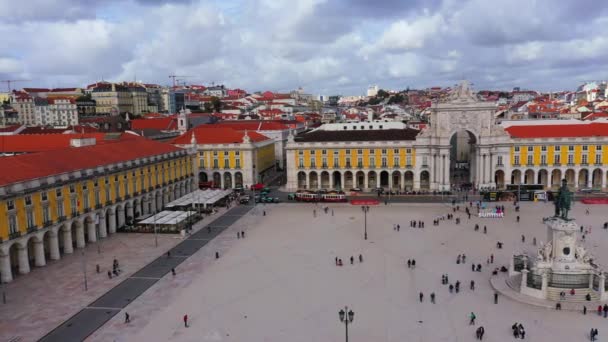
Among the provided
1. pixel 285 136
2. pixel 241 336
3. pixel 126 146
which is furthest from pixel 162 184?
pixel 285 136

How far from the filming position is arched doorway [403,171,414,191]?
231ft

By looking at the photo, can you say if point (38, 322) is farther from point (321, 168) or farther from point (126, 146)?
point (321, 168)

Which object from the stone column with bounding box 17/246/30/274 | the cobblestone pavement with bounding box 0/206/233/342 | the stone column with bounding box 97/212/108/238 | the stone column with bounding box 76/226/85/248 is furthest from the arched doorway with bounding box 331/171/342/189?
the stone column with bounding box 17/246/30/274

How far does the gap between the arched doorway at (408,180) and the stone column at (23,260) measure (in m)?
48.0

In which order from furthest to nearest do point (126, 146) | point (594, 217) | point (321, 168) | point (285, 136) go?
1. point (285, 136)
2. point (321, 168)
3. point (126, 146)
4. point (594, 217)

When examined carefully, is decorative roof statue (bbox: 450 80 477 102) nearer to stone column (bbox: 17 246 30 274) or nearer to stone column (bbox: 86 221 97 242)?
stone column (bbox: 86 221 97 242)

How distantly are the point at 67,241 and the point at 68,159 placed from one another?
8216 mm

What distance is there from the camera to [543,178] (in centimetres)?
6962

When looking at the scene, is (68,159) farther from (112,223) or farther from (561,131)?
(561,131)

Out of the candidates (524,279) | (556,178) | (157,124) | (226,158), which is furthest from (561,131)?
(157,124)

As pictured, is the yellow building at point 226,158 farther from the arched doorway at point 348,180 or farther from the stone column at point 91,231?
the stone column at point 91,231

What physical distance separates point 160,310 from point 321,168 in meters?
44.5

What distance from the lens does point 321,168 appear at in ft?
232

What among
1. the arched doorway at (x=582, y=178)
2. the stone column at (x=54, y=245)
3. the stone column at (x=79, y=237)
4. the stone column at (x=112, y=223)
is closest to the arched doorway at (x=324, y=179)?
the stone column at (x=112, y=223)
